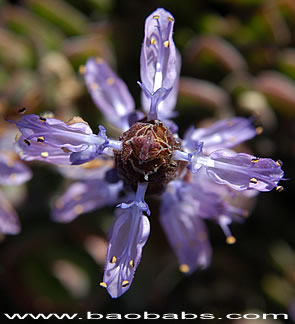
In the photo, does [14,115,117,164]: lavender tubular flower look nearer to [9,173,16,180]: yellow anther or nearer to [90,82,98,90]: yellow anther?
[90,82,98,90]: yellow anther

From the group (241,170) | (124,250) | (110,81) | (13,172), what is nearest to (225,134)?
(241,170)

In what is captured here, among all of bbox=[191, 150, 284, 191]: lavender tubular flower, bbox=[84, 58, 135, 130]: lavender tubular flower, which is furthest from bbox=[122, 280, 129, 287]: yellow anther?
bbox=[84, 58, 135, 130]: lavender tubular flower

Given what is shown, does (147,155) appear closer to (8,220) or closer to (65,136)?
(65,136)

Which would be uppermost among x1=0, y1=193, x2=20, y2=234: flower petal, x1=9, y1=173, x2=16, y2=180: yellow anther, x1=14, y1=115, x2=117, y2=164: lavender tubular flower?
x1=14, y1=115, x2=117, y2=164: lavender tubular flower

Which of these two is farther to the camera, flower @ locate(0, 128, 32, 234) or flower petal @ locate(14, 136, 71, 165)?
flower @ locate(0, 128, 32, 234)

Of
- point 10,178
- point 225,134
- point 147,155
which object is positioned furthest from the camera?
point 10,178

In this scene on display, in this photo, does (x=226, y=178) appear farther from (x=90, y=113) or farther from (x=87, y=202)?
(x=90, y=113)

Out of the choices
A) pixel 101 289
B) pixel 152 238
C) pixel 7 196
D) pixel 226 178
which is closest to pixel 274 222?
pixel 152 238
